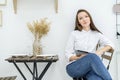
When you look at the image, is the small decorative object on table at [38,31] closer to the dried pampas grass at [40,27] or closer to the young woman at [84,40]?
the dried pampas grass at [40,27]

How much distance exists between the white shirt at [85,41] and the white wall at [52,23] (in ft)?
0.71

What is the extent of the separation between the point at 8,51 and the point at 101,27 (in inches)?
49.4

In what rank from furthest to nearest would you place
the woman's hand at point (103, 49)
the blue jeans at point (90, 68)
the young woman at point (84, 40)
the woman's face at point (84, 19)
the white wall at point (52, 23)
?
the white wall at point (52, 23)
the woman's face at point (84, 19)
the young woman at point (84, 40)
the woman's hand at point (103, 49)
the blue jeans at point (90, 68)

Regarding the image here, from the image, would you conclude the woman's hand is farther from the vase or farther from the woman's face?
the vase

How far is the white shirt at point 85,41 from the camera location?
9.09 feet

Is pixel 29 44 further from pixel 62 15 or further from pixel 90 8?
pixel 90 8

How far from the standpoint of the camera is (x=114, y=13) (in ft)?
9.78

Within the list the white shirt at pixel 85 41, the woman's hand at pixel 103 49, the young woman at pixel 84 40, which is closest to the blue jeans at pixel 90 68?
the young woman at pixel 84 40

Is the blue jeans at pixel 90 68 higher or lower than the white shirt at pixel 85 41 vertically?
lower

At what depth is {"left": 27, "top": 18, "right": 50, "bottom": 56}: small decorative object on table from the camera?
9.32 feet

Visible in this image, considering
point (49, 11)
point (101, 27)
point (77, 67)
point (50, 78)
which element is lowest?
point (50, 78)

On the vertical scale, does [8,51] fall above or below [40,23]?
below

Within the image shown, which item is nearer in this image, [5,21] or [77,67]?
[77,67]

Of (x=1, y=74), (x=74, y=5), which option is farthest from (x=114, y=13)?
(x=1, y=74)
